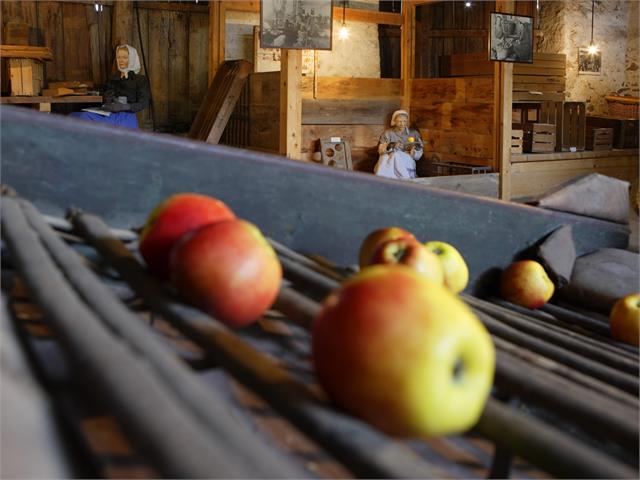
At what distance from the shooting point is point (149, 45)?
32.9 ft

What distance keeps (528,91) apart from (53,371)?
8.59 metres

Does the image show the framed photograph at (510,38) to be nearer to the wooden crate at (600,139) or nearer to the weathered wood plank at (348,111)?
the weathered wood plank at (348,111)

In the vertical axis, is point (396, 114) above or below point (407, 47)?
below

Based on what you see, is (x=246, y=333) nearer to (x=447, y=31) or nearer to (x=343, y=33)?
(x=343, y=33)

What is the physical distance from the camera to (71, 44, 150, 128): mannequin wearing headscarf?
791cm

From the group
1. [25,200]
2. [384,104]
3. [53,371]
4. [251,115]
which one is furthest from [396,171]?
[53,371]

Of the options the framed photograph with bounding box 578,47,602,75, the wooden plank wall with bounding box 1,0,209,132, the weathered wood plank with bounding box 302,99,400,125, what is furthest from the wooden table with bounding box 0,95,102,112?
the framed photograph with bounding box 578,47,602,75

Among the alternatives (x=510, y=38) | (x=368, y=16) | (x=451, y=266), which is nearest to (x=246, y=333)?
(x=451, y=266)

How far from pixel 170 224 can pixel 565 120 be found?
8.14 meters

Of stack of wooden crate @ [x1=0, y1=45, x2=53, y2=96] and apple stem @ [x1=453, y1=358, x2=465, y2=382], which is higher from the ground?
stack of wooden crate @ [x1=0, y1=45, x2=53, y2=96]

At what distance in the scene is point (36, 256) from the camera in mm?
1025

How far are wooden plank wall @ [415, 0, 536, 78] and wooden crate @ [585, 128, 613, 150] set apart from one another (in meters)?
4.25

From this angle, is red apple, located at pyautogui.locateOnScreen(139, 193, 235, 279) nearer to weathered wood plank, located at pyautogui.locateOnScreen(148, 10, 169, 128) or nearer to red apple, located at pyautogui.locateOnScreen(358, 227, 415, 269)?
red apple, located at pyautogui.locateOnScreen(358, 227, 415, 269)

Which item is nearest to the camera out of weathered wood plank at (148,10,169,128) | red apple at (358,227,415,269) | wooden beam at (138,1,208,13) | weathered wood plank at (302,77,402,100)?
red apple at (358,227,415,269)
